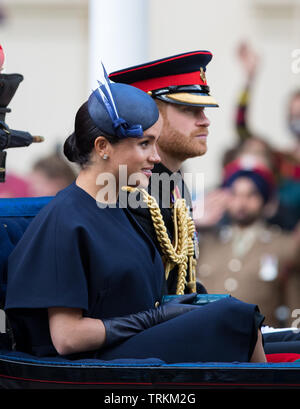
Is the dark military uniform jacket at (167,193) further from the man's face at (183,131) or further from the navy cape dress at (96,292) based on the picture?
the navy cape dress at (96,292)

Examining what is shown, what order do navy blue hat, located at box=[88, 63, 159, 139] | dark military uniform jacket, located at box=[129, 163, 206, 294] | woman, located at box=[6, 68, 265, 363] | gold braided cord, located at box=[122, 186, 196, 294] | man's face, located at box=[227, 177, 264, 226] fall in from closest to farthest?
woman, located at box=[6, 68, 265, 363] < navy blue hat, located at box=[88, 63, 159, 139] < gold braided cord, located at box=[122, 186, 196, 294] < dark military uniform jacket, located at box=[129, 163, 206, 294] < man's face, located at box=[227, 177, 264, 226]

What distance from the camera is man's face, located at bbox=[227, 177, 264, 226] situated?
6672mm

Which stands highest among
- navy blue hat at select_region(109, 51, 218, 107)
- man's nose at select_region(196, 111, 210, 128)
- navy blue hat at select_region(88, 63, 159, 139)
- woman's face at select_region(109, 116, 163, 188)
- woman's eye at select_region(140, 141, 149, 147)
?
navy blue hat at select_region(109, 51, 218, 107)

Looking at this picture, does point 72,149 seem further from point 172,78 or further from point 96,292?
point 172,78

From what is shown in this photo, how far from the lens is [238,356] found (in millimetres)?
3129

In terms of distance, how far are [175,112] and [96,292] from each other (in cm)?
109

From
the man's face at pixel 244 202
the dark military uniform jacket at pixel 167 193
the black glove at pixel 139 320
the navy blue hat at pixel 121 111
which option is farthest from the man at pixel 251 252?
the navy blue hat at pixel 121 111

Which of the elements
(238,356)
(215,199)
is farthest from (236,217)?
(238,356)

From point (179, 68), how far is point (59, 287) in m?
1.34

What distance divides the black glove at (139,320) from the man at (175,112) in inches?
24.1

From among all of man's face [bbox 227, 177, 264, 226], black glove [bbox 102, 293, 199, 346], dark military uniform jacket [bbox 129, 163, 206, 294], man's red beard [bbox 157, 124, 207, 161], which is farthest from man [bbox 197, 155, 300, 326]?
black glove [bbox 102, 293, 199, 346]

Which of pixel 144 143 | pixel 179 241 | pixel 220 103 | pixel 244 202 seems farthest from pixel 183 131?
pixel 220 103

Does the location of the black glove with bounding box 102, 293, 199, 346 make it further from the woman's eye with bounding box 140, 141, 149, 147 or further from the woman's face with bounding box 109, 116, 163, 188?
the woman's eye with bounding box 140, 141, 149, 147

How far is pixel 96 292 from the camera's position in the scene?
3.12 metres
